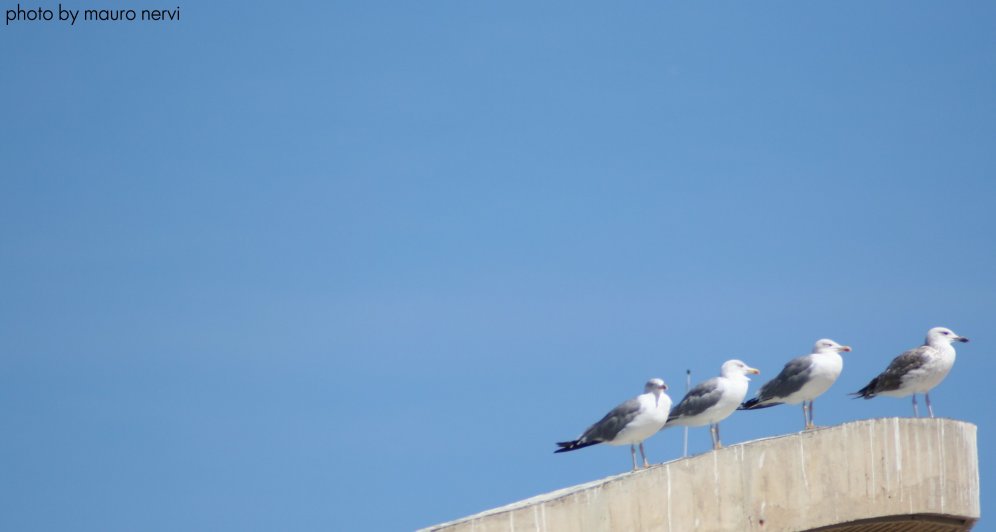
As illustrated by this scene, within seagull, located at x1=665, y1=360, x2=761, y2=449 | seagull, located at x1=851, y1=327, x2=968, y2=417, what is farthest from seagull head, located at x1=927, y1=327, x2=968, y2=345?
seagull, located at x1=665, y1=360, x2=761, y2=449

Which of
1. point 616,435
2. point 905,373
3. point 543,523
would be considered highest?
point 905,373

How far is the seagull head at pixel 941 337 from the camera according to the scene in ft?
96.5

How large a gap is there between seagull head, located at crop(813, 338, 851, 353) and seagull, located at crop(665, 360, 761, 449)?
2463 millimetres

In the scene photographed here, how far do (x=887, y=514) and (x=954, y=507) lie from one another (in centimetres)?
318

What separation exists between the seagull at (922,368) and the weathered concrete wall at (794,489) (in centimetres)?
86

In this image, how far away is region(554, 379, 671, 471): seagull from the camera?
2352cm

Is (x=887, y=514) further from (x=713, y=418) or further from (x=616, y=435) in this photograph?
(x=616, y=435)

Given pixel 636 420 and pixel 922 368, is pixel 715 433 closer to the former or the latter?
pixel 636 420

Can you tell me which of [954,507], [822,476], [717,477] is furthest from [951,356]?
[717,477]

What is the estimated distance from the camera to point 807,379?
26.3 meters

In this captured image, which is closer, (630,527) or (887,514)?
(630,527)

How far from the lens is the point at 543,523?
65.5 feet

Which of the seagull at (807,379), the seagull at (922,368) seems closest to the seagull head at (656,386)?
the seagull at (807,379)

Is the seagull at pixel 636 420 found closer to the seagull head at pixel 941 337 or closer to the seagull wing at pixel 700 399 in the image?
the seagull wing at pixel 700 399
